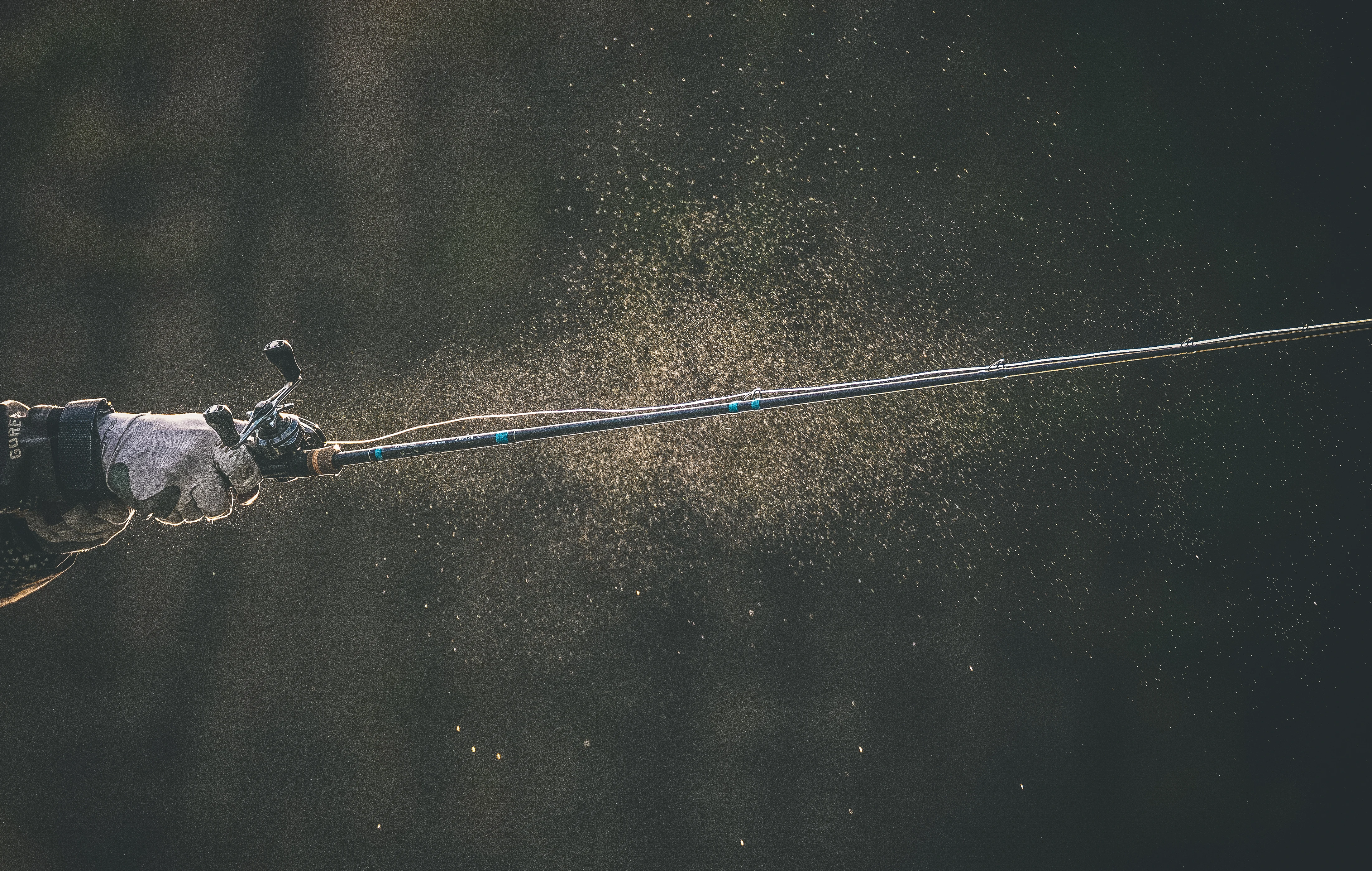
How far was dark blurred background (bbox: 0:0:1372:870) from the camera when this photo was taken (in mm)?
2158

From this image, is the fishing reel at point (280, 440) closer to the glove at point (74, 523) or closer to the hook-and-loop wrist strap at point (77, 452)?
the hook-and-loop wrist strap at point (77, 452)

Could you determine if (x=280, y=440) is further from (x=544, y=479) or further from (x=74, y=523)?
(x=544, y=479)

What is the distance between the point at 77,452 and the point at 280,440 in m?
0.42

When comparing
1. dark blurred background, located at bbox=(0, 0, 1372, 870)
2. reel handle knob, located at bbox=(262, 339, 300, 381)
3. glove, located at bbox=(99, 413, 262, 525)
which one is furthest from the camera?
dark blurred background, located at bbox=(0, 0, 1372, 870)

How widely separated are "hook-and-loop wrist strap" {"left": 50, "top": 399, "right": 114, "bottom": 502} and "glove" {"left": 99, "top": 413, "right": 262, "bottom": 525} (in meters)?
0.02

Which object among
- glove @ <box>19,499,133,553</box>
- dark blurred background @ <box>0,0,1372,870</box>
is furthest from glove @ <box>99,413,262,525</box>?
dark blurred background @ <box>0,0,1372,870</box>

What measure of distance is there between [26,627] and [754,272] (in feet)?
8.29

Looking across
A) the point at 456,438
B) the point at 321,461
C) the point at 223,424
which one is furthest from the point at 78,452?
the point at 456,438

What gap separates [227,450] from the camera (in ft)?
4.22

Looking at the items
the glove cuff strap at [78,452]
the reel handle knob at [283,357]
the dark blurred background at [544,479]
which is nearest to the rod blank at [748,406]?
the reel handle knob at [283,357]

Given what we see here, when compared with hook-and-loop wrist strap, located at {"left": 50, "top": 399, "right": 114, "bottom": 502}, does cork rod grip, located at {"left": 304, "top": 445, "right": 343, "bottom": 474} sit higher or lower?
lower

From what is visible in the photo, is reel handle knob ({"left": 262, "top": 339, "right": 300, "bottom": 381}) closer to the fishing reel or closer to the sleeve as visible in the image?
the fishing reel

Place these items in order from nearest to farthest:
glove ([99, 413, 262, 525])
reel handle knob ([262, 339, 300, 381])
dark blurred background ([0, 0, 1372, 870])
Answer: reel handle knob ([262, 339, 300, 381])
glove ([99, 413, 262, 525])
dark blurred background ([0, 0, 1372, 870])

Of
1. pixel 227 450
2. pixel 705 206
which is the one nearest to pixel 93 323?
pixel 227 450
